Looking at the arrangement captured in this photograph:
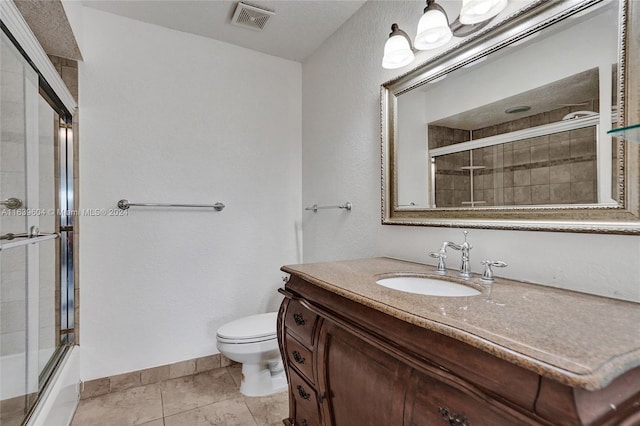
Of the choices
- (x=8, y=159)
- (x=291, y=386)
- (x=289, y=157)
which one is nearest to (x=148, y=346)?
(x=291, y=386)

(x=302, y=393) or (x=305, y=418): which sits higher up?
(x=302, y=393)

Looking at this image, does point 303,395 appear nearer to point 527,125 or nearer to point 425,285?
point 425,285

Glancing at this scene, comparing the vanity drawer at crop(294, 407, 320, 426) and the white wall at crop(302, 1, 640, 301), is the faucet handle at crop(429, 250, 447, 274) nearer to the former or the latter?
the white wall at crop(302, 1, 640, 301)

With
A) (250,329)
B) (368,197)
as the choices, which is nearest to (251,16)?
(368,197)

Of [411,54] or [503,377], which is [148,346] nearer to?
A: [503,377]

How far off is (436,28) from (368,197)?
36.2 inches

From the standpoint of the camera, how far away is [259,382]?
6.53 ft

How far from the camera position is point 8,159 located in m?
1.31

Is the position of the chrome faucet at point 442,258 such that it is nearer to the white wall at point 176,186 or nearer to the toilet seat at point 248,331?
the toilet seat at point 248,331

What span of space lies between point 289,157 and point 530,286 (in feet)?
6.47

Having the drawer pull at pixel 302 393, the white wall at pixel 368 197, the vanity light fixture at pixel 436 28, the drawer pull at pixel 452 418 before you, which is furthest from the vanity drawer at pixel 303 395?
the vanity light fixture at pixel 436 28

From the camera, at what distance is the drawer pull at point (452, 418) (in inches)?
26.3

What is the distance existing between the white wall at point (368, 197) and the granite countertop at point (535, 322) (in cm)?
9

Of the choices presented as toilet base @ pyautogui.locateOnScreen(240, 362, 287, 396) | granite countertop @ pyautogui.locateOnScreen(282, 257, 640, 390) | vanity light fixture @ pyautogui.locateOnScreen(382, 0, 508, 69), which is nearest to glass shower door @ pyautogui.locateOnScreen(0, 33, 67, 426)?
toilet base @ pyautogui.locateOnScreen(240, 362, 287, 396)
